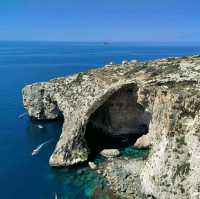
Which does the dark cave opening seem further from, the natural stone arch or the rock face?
the natural stone arch

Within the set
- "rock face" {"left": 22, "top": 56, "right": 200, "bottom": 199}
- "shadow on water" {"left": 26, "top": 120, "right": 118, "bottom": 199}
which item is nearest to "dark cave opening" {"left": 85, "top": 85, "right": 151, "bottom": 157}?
"rock face" {"left": 22, "top": 56, "right": 200, "bottom": 199}

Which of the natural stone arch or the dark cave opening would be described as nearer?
the natural stone arch

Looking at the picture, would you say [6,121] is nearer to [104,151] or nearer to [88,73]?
[88,73]

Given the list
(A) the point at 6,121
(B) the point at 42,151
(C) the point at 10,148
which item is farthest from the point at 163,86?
(A) the point at 6,121

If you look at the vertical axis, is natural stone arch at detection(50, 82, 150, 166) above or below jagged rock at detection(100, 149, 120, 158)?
above

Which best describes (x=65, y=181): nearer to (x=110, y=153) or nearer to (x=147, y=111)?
(x=110, y=153)

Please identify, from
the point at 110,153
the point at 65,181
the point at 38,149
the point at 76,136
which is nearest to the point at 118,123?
the point at 110,153

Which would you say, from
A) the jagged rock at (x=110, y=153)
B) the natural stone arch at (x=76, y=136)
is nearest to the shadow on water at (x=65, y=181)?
the jagged rock at (x=110, y=153)
